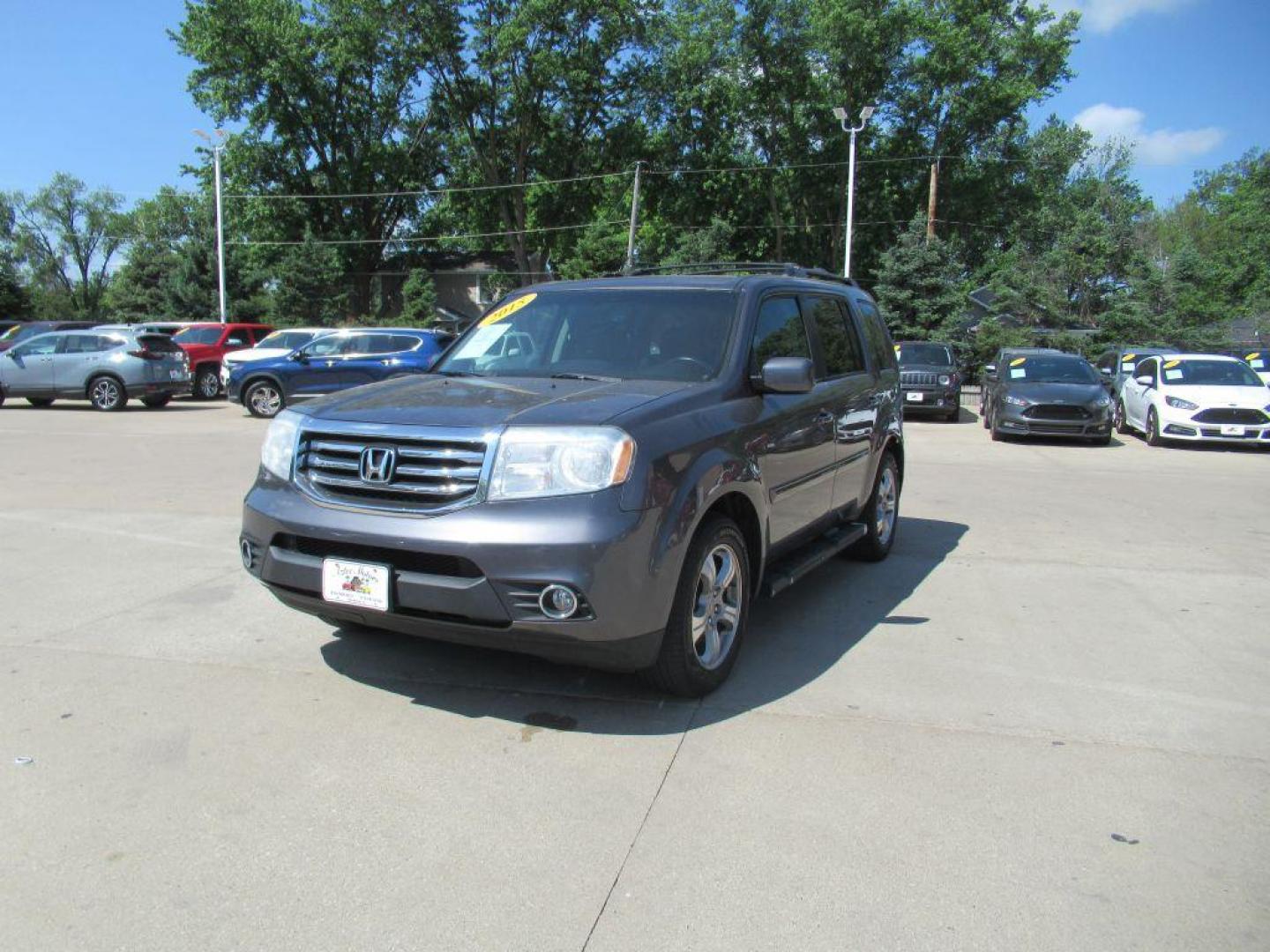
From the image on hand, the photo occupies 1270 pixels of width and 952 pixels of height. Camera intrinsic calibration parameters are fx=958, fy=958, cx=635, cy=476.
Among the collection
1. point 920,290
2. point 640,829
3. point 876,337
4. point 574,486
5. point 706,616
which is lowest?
point 640,829

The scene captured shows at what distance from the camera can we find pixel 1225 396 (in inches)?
612

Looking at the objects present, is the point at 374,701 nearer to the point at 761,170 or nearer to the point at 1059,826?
the point at 1059,826

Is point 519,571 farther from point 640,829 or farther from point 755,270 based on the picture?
point 755,270

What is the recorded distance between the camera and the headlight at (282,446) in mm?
4121

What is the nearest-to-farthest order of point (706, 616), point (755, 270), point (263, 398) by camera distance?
point (706, 616), point (755, 270), point (263, 398)

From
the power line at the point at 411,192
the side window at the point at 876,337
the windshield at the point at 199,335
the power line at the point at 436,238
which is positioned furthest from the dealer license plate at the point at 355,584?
the power line at the point at 411,192

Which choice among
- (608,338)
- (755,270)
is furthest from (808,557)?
(755,270)

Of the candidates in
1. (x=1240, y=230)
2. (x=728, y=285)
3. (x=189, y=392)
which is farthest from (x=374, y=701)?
(x=1240, y=230)

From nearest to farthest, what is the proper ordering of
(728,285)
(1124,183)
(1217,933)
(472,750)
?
(1217,933) < (472,750) < (728,285) < (1124,183)

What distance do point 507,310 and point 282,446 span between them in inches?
67.2

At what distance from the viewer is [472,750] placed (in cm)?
366

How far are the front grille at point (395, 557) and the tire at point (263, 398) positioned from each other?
51.1 feet

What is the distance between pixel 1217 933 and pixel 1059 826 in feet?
1.91

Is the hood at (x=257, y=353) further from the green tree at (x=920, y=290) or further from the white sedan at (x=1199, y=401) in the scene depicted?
the green tree at (x=920, y=290)
